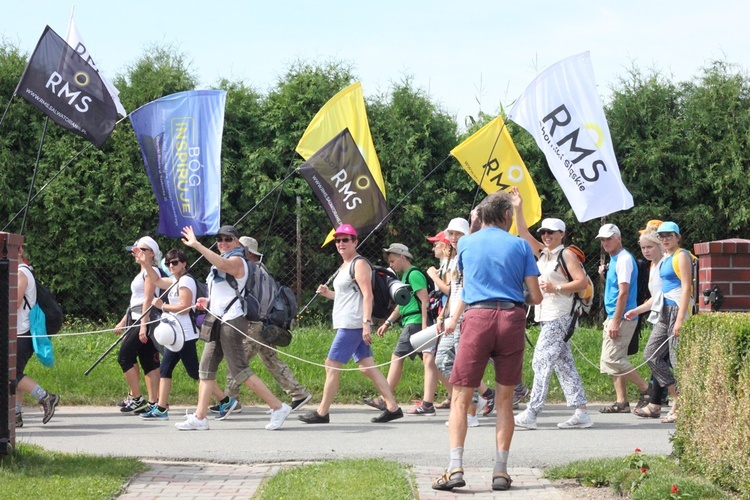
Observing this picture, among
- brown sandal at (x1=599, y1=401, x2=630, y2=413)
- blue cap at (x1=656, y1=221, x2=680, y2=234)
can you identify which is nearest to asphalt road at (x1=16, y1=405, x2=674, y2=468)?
brown sandal at (x1=599, y1=401, x2=630, y2=413)

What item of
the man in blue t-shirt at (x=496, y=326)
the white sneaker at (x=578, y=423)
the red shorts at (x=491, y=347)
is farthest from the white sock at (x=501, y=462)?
the white sneaker at (x=578, y=423)

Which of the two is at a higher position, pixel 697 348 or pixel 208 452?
pixel 697 348

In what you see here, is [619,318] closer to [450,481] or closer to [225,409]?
[225,409]

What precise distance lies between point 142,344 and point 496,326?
5197 mm

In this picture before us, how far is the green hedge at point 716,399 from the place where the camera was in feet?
18.0

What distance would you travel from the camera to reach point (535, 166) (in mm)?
14703

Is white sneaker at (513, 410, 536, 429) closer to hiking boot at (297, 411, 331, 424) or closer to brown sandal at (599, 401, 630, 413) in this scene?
brown sandal at (599, 401, 630, 413)

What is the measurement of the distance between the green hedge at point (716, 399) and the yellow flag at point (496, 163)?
15.6 ft

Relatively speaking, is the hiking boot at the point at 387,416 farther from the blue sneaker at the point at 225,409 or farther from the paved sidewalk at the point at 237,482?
the paved sidewalk at the point at 237,482

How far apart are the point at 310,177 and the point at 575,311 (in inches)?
131

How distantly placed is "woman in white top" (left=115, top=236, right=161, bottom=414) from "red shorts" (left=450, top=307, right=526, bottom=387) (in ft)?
15.6

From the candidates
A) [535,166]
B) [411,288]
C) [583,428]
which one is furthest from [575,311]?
[535,166]

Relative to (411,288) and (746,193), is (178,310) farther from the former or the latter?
(746,193)

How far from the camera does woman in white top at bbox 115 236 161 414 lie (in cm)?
1060
